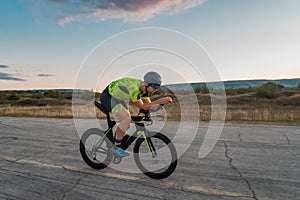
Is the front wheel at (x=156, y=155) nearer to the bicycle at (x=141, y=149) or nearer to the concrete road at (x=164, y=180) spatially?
the bicycle at (x=141, y=149)

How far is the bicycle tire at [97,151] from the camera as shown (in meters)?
4.53

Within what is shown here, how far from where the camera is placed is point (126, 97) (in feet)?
13.6

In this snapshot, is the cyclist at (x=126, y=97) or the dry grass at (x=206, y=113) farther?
the dry grass at (x=206, y=113)

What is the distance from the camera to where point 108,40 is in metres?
5.87

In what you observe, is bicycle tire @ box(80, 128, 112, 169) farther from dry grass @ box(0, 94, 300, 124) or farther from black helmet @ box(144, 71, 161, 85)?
dry grass @ box(0, 94, 300, 124)

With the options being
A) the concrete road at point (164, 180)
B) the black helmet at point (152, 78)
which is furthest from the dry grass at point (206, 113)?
the black helmet at point (152, 78)

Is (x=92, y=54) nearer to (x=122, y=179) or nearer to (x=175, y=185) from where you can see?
(x=122, y=179)

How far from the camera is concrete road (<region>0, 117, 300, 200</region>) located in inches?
136

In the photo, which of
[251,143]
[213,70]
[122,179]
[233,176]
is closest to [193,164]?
[233,176]

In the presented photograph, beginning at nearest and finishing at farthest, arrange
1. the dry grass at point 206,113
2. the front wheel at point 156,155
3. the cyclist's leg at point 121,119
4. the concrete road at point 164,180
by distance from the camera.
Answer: the concrete road at point 164,180, the front wheel at point 156,155, the cyclist's leg at point 121,119, the dry grass at point 206,113

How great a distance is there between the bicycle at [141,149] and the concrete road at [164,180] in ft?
0.60

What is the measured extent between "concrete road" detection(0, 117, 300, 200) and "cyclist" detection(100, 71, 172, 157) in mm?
755

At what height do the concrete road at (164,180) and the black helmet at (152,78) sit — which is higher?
the black helmet at (152,78)

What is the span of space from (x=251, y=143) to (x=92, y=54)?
17.8 ft
